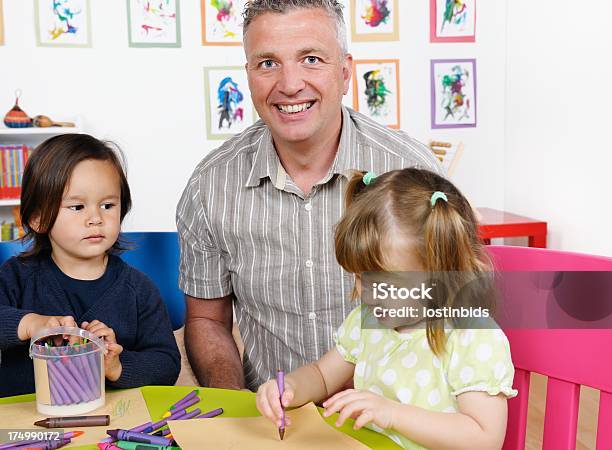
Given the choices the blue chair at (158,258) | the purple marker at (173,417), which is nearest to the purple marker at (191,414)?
the purple marker at (173,417)

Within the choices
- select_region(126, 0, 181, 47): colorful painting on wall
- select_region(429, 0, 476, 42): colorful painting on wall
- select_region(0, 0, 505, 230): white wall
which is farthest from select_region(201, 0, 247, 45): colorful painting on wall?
select_region(429, 0, 476, 42): colorful painting on wall

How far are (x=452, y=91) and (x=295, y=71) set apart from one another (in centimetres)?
320

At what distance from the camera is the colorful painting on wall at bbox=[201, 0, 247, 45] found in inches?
178

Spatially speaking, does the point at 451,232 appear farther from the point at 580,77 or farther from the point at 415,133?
the point at 415,133

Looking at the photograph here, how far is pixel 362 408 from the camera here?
1.05 meters

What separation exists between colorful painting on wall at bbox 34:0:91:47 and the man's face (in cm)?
289

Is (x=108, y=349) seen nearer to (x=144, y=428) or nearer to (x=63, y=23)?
(x=144, y=428)

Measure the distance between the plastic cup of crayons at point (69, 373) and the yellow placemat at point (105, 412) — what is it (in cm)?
2

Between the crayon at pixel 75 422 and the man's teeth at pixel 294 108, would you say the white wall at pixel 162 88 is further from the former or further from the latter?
the crayon at pixel 75 422

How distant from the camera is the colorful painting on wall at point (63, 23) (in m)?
4.34

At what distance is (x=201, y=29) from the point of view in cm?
454

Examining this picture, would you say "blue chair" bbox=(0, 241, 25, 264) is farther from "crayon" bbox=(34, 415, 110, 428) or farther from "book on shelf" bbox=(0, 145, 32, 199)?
"book on shelf" bbox=(0, 145, 32, 199)

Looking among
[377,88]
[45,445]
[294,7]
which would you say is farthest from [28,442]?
[377,88]

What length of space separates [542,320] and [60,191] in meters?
0.86
